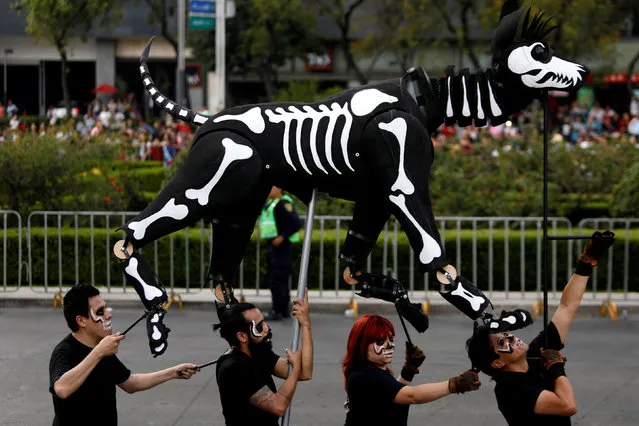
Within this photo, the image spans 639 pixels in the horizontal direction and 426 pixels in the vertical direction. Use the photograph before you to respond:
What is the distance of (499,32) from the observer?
664cm

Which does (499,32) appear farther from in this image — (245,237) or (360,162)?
(245,237)

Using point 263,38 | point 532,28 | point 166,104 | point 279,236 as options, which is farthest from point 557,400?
point 263,38

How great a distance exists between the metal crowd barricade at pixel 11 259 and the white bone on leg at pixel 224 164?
917 cm

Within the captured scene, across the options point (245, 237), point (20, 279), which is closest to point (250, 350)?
point (245, 237)

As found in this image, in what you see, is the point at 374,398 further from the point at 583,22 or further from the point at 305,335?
the point at 583,22

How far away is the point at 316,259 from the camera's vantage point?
15500mm

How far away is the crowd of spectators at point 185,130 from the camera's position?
20.1 m

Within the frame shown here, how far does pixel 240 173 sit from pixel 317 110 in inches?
20.9

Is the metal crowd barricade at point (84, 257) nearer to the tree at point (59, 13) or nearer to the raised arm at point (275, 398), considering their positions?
the tree at point (59, 13)

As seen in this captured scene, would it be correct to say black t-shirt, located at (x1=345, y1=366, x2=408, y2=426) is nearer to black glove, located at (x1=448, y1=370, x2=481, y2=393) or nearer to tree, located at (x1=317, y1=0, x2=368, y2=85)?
black glove, located at (x1=448, y1=370, x2=481, y2=393)

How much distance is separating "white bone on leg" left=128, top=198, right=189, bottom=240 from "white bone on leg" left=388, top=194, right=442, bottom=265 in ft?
3.49

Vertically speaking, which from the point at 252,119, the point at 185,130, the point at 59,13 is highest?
the point at 59,13

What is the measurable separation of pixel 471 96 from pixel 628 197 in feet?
36.8

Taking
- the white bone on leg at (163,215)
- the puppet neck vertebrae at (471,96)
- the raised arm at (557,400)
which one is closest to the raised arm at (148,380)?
the white bone on leg at (163,215)
